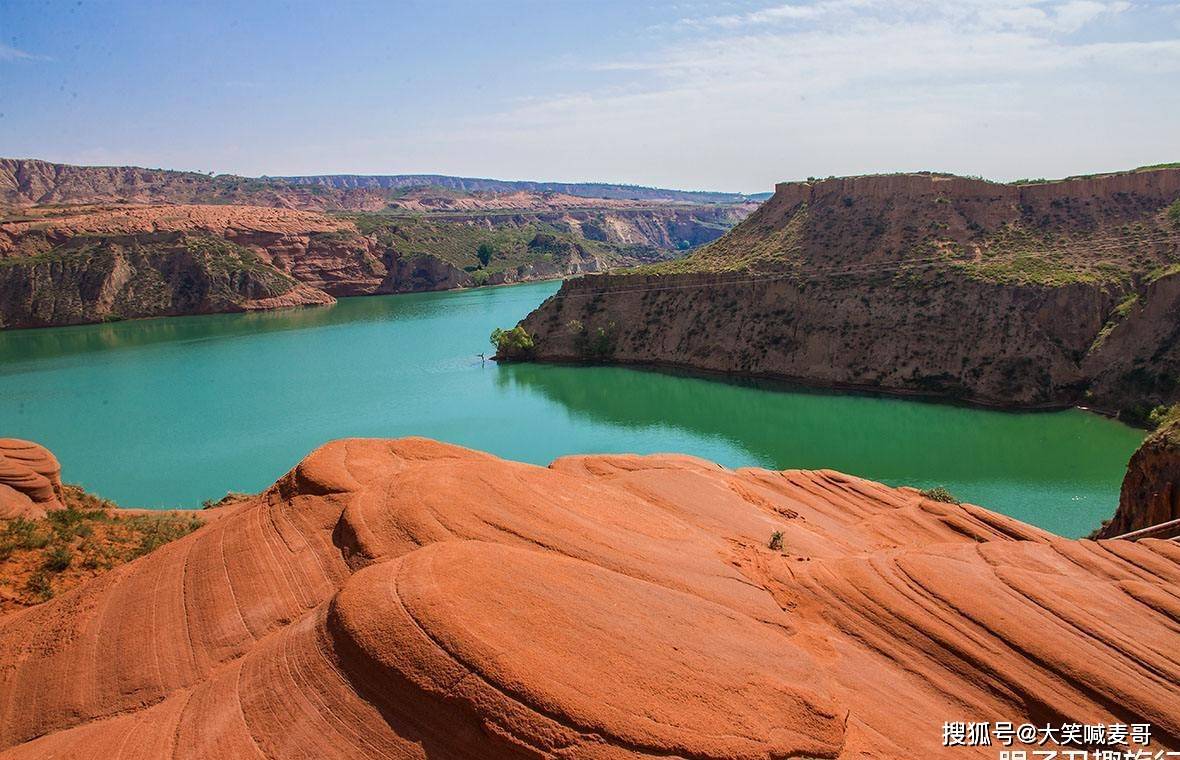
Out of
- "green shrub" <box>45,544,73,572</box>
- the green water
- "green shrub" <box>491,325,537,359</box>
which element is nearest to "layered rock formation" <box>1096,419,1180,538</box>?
the green water

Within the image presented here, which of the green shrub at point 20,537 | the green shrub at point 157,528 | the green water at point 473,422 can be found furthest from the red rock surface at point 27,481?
the green water at point 473,422

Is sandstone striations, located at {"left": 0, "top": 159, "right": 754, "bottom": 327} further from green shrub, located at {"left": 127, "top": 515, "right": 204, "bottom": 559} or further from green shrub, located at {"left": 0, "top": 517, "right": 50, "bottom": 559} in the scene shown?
green shrub, located at {"left": 0, "top": 517, "right": 50, "bottom": 559}

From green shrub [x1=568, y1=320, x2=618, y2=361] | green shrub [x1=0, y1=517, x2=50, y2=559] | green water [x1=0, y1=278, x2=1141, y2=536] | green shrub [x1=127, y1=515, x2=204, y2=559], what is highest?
green shrub [x1=568, y1=320, x2=618, y2=361]

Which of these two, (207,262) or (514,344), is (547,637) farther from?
(207,262)

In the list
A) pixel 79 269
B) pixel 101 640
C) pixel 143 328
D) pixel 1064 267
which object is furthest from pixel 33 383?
pixel 1064 267

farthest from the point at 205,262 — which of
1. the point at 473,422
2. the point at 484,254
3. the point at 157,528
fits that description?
the point at 157,528

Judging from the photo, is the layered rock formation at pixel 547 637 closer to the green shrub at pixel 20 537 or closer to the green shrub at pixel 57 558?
the green shrub at pixel 57 558
